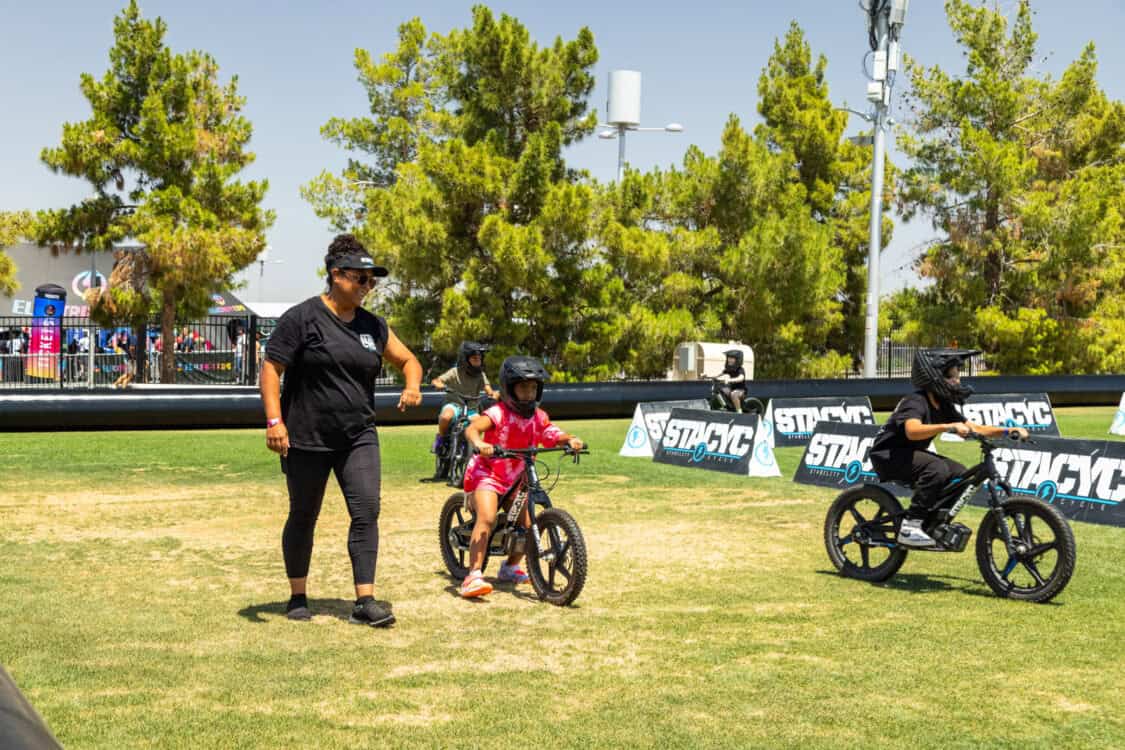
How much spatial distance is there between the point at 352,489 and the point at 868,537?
380 centimetres

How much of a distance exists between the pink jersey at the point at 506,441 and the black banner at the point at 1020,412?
15.2 metres

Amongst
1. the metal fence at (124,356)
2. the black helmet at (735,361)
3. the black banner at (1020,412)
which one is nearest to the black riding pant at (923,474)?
the black helmet at (735,361)

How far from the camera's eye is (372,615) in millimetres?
7109

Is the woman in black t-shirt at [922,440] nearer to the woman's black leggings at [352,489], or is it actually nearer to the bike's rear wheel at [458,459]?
the woman's black leggings at [352,489]

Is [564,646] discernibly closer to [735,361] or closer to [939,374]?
[939,374]

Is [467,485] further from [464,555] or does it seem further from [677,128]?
[677,128]

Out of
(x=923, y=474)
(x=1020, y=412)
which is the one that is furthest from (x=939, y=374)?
(x=1020, y=412)

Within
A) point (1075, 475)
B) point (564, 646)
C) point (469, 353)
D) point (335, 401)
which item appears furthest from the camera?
point (469, 353)

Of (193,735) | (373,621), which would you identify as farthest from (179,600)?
(193,735)

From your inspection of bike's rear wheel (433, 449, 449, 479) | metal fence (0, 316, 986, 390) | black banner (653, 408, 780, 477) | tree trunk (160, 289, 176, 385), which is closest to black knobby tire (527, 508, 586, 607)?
bike's rear wheel (433, 449, 449, 479)

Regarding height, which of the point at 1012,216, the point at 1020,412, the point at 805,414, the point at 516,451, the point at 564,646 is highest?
the point at 1012,216

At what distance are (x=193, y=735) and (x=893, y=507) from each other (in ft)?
17.2

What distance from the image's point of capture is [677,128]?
3994cm

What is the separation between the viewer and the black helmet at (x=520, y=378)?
7906 mm
